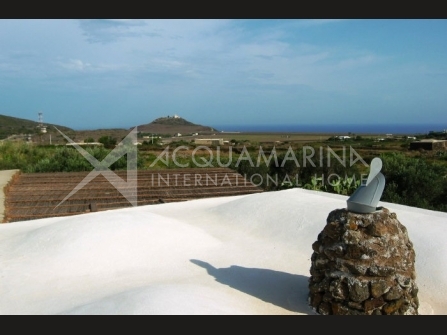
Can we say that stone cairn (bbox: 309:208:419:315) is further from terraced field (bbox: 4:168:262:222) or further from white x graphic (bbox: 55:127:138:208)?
white x graphic (bbox: 55:127:138:208)

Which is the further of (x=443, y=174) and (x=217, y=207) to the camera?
(x=443, y=174)

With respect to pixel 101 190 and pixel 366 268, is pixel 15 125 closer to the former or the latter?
pixel 101 190

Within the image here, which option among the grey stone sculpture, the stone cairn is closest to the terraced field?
the stone cairn

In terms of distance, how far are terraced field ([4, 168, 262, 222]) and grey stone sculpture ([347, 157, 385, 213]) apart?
652 centimetres

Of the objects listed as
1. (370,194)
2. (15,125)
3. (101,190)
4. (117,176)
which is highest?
(15,125)

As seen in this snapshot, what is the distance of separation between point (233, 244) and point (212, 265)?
1.09m

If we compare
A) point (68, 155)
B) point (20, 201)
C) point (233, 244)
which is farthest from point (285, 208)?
point (68, 155)

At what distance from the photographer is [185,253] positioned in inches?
264

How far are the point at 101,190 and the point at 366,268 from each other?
865 centimetres

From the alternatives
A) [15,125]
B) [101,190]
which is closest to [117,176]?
[101,190]

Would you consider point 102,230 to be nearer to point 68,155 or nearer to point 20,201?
point 20,201

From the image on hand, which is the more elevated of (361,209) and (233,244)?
(361,209)

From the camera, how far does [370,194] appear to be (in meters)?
4.84

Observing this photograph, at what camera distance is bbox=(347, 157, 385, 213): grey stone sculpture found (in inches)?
190
